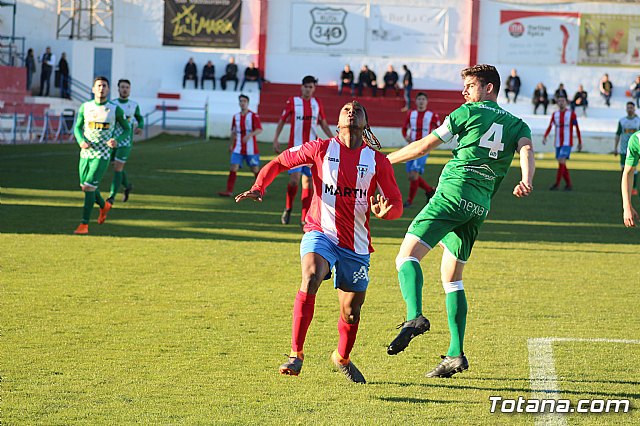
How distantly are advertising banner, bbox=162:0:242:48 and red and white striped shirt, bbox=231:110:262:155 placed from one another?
1313 inches

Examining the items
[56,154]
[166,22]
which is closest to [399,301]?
[56,154]

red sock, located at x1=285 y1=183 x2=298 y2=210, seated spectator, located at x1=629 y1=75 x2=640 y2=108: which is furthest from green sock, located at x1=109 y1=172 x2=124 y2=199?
seated spectator, located at x1=629 y1=75 x2=640 y2=108

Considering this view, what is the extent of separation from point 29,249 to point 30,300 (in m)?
3.54

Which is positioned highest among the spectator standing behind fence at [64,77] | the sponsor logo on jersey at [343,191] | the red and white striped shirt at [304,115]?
the spectator standing behind fence at [64,77]

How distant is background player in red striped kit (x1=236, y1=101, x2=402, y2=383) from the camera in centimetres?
655

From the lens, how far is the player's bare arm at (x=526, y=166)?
650cm

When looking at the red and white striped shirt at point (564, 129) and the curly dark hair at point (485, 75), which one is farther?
the red and white striped shirt at point (564, 129)

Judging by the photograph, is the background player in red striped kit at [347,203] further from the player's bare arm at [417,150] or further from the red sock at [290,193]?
the red sock at [290,193]

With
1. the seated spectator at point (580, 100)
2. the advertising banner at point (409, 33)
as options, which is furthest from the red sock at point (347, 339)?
the advertising banner at point (409, 33)

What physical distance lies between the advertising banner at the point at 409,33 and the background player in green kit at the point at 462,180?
46.3 meters

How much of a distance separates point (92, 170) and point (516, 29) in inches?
1656

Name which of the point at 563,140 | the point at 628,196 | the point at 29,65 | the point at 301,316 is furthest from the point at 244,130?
the point at 29,65

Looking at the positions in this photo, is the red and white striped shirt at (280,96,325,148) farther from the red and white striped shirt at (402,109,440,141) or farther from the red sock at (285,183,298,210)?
the red and white striped shirt at (402,109,440,141)

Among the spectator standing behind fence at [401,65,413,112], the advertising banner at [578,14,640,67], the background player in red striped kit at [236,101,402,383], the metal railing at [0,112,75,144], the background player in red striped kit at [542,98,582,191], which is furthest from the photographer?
the advertising banner at [578,14,640,67]
